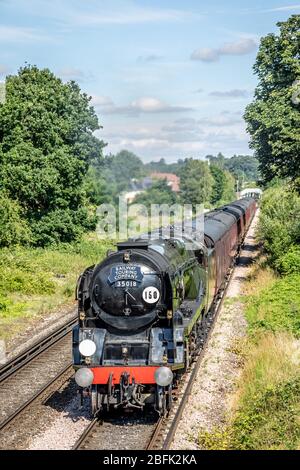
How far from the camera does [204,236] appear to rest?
1872cm

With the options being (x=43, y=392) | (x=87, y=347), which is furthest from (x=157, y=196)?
(x=87, y=347)

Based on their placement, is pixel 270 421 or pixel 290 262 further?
pixel 290 262

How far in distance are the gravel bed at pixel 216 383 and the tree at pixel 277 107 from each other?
10.5m

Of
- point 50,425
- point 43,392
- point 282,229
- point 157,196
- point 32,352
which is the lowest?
point 32,352

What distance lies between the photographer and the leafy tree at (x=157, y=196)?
72.5 meters

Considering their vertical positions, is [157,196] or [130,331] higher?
[157,196]

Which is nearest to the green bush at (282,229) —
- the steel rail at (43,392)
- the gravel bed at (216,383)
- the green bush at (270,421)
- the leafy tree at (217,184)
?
the gravel bed at (216,383)

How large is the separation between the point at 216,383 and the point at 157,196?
60927mm

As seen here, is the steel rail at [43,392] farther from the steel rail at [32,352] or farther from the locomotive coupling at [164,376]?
the locomotive coupling at [164,376]

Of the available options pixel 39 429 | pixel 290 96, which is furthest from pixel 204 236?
pixel 290 96

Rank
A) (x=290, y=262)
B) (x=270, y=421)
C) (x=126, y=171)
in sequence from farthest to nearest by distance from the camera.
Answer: (x=126, y=171), (x=290, y=262), (x=270, y=421)

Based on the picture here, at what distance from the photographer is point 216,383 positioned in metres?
14.1

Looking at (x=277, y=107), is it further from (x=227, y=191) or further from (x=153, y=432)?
(x=227, y=191)

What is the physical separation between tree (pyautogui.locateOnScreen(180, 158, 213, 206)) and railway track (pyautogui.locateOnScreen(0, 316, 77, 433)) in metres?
68.9
